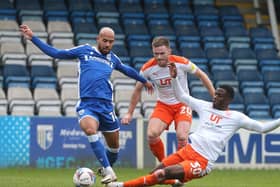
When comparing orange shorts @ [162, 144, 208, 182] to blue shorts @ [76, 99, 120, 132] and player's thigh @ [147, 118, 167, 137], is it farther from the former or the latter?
player's thigh @ [147, 118, 167, 137]

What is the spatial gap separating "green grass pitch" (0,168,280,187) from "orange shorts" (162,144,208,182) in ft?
9.20

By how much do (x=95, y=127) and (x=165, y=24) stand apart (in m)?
14.7

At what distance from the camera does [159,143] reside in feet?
50.5

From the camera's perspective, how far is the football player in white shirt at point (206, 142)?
12.3 metres

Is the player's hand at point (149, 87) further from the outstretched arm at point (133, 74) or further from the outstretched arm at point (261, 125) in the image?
the outstretched arm at point (261, 125)

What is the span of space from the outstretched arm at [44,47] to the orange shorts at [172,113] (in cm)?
194

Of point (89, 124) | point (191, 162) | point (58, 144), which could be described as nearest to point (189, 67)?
point (89, 124)

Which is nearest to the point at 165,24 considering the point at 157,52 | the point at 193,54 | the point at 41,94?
the point at 193,54

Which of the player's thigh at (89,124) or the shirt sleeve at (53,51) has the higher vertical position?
the shirt sleeve at (53,51)

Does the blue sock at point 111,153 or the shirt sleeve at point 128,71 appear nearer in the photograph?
the shirt sleeve at point 128,71

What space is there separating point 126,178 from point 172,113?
9.34 ft

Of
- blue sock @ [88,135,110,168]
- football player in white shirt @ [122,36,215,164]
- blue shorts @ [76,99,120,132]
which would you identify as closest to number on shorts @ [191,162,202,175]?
blue sock @ [88,135,110,168]

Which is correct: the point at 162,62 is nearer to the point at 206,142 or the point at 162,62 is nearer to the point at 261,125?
the point at 206,142

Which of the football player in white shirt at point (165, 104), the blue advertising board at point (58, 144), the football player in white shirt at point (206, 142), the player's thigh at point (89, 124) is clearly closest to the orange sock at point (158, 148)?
the football player in white shirt at point (165, 104)
